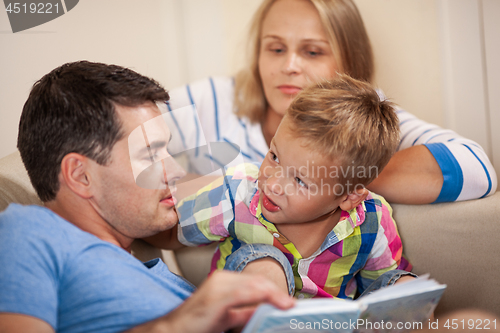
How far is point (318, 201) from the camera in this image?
925 mm

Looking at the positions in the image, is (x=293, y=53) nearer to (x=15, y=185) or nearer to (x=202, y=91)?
(x=202, y=91)

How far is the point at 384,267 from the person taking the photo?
40.6 inches

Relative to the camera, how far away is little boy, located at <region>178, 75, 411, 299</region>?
0.88 metres

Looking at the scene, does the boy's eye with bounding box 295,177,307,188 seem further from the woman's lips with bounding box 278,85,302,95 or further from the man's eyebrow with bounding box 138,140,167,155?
the woman's lips with bounding box 278,85,302,95

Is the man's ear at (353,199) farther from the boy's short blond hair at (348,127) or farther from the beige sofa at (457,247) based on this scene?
the beige sofa at (457,247)

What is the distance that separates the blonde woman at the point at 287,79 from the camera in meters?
1.27

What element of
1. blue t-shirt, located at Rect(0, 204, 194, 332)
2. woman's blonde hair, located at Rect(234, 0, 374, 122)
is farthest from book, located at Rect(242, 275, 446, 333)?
woman's blonde hair, located at Rect(234, 0, 374, 122)

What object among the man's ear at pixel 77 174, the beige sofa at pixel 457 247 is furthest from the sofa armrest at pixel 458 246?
the man's ear at pixel 77 174

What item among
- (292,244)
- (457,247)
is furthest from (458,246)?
(292,244)

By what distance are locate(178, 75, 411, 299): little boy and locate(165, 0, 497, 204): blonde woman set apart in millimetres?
161

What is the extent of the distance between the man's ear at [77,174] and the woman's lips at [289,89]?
2.80ft

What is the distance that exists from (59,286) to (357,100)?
2.29ft

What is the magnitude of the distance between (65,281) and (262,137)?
99 cm

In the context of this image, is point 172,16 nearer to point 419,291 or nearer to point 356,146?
point 356,146
